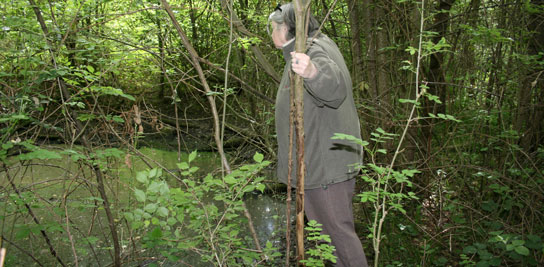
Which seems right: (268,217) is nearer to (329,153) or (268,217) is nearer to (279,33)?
(329,153)

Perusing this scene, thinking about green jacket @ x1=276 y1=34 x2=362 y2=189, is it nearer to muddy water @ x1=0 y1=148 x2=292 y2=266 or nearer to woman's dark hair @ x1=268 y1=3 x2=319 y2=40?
woman's dark hair @ x1=268 y1=3 x2=319 y2=40

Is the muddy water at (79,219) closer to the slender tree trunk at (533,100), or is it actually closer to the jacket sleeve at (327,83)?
the jacket sleeve at (327,83)

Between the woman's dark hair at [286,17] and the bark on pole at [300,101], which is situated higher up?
the woman's dark hair at [286,17]

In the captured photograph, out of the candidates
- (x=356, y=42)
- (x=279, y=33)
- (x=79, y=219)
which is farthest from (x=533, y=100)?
(x=79, y=219)

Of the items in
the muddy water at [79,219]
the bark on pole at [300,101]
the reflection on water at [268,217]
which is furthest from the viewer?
the reflection on water at [268,217]

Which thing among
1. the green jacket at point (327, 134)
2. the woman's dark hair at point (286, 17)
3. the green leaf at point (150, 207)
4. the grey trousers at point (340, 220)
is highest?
the woman's dark hair at point (286, 17)

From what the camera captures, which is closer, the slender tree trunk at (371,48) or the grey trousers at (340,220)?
the grey trousers at (340,220)

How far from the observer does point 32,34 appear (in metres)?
2.29

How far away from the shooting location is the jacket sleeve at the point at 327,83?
161 cm

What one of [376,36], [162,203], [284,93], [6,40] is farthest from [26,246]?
[376,36]

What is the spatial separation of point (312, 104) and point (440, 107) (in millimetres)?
2709

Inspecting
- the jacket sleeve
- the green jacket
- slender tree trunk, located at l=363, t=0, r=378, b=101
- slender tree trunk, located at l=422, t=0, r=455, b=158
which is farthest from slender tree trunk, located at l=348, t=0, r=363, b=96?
the jacket sleeve

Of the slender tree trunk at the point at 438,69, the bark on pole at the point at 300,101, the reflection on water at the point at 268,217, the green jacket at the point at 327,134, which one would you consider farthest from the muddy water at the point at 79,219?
the slender tree trunk at the point at 438,69

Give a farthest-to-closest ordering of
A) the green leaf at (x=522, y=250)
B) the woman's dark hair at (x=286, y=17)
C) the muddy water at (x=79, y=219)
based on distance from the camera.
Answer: the muddy water at (x=79, y=219), the green leaf at (x=522, y=250), the woman's dark hair at (x=286, y=17)
